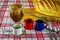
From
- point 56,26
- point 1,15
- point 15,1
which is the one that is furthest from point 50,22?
point 15,1

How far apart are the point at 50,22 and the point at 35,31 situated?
0.14 metres

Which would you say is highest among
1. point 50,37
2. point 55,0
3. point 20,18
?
point 55,0

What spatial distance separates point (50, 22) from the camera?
3.54 ft

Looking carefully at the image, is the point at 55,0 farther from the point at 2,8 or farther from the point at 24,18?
the point at 2,8

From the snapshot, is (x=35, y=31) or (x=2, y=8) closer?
(x=35, y=31)

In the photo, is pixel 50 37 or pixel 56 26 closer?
pixel 50 37

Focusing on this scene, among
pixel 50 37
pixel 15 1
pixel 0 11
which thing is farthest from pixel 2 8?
pixel 50 37

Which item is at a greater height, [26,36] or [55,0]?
[55,0]

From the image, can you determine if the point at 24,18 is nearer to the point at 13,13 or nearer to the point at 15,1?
the point at 13,13

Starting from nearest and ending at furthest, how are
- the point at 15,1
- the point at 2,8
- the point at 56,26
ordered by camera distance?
the point at 56,26 → the point at 2,8 → the point at 15,1

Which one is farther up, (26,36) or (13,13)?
(13,13)

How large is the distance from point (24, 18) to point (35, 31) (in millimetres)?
160

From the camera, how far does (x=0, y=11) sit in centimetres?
122

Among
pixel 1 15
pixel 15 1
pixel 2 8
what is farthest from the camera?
pixel 15 1
